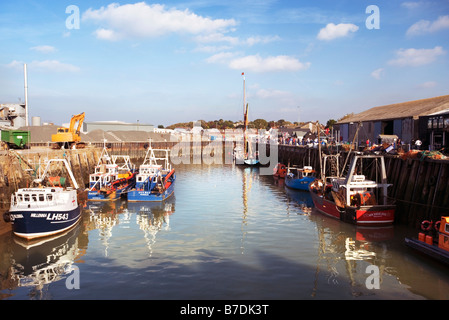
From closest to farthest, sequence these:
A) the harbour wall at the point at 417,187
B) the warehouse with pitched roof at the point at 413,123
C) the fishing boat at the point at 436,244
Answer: the fishing boat at the point at 436,244, the harbour wall at the point at 417,187, the warehouse with pitched roof at the point at 413,123

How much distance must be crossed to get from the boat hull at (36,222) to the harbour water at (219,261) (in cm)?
73

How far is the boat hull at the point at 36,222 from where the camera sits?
2469cm

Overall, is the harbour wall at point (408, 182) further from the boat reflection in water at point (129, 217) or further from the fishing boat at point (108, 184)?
the boat reflection in water at point (129, 217)

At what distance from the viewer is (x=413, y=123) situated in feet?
153

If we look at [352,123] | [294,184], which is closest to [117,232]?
[294,184]

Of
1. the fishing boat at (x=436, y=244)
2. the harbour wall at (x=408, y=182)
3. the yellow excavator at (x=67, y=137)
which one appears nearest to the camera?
the fishing boat at (x=436, y=244)

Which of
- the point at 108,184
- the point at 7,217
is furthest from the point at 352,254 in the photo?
the point at 108,184

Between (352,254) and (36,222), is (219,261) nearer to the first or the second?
(352,254)

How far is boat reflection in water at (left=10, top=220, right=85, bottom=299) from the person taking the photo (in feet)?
62.4

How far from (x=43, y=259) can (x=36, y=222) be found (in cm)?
A: 377

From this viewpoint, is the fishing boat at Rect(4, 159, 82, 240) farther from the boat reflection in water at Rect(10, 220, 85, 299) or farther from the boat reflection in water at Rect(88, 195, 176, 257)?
the boat reflection in water at Rect(88, 195, 176, 257)

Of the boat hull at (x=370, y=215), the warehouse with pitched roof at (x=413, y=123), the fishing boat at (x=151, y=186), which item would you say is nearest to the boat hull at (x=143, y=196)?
the fishing boat at (x=151, y=186)

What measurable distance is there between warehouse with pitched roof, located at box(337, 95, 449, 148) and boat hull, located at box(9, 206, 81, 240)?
90.1ft
